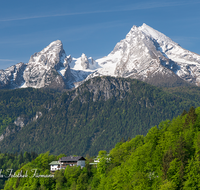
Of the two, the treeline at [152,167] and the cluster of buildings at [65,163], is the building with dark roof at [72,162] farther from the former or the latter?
the treeline at [152,167]

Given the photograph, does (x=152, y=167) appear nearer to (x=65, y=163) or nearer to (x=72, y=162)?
(x=72, y=162)

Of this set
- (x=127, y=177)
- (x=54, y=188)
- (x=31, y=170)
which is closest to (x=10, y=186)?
(x=31, y=170)

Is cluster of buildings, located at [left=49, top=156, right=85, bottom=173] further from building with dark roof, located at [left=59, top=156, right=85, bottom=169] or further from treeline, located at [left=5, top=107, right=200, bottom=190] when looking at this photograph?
treeline, located at [left=5, top=107, right=200, bottom=190]

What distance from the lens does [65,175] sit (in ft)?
431

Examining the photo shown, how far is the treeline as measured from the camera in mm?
86438

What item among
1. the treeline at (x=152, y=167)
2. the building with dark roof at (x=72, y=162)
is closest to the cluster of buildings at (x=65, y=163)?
the building with dark roof at (x=72, y=162)

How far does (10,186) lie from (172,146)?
87.2 m

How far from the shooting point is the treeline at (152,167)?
8644cm

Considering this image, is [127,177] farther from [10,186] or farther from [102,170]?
[10,186]

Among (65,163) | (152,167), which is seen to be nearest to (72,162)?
(65,163)

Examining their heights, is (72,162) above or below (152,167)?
above

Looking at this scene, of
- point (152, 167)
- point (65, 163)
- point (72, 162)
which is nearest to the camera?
point (152, 167)

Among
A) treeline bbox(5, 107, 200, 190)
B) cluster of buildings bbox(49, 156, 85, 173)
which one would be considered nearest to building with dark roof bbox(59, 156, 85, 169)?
cluster of buildings bbox(49, 156, 85, 173)

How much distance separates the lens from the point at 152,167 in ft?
318
